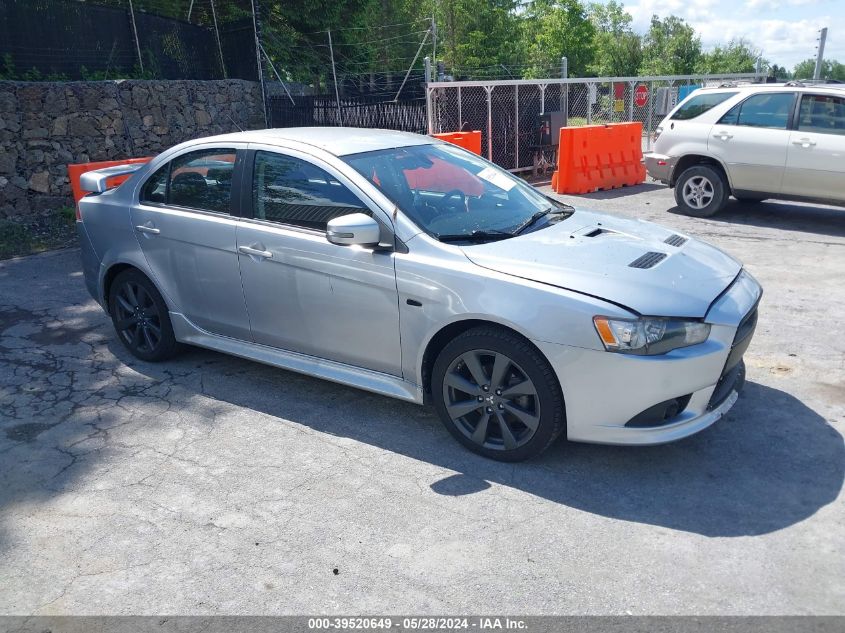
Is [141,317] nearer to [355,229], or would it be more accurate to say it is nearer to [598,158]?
[355,229]

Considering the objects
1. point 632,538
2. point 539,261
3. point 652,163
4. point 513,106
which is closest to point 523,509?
point 632,538

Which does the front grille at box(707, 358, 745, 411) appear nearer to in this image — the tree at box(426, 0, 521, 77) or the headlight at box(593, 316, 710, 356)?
the headlight at box(593, 316, 710, 356)

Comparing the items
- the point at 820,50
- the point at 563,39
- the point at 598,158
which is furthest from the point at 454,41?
the point at 598,158

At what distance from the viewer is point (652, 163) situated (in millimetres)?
10727

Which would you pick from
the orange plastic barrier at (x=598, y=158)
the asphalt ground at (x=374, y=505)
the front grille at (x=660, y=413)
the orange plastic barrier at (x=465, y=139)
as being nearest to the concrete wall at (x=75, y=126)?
the orange plastic barrier at (x=465, y=139)

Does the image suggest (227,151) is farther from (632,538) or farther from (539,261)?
(632,538)

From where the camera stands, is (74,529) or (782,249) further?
(782,249)

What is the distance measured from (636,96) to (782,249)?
37.3 ft

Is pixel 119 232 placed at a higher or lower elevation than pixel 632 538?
higher

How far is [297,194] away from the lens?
15.0 ft

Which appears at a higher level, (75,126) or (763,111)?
(75,126)

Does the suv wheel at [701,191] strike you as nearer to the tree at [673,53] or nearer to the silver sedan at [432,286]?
the silver sedan at [432,286]

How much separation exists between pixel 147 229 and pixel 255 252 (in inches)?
42.6

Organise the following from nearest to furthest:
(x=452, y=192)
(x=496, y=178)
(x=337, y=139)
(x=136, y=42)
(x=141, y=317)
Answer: (x=452, y=192)
(x=337, y=139)
(x=496, y=178)
(x=141, y=317)
(x=136, y=42)
